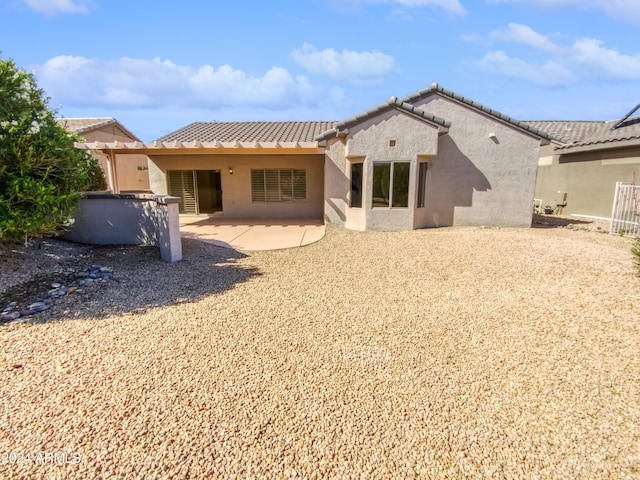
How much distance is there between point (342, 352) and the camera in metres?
4.43

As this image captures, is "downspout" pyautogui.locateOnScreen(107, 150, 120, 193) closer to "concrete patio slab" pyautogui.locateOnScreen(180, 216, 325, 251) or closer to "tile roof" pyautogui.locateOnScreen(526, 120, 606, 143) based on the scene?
"concrete patio slab" pyautogui.locateOnScreen(180, 216, 325, 251)

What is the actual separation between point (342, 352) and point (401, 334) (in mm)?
1048

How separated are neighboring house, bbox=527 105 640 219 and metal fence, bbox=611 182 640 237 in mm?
3652

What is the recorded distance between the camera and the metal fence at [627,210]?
1191 cm

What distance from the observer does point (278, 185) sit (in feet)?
52.0

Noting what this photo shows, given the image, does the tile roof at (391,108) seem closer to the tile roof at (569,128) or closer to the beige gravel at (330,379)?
the beige gravel at (330,379)

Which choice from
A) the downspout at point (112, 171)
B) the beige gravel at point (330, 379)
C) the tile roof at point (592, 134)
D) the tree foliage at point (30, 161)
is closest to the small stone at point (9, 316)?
the beige gravel at point (330, 379)

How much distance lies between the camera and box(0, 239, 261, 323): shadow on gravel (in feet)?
18.8

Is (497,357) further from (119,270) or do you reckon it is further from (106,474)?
(119,270)

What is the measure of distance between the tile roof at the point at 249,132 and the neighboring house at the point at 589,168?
11.3 metres

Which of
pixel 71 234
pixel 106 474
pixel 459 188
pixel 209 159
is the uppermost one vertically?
pixel 209 159

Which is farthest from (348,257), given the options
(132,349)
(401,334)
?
(132,349)

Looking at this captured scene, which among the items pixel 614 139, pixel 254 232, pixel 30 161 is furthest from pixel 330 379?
pixel 614 139

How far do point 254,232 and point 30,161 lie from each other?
690 cm
